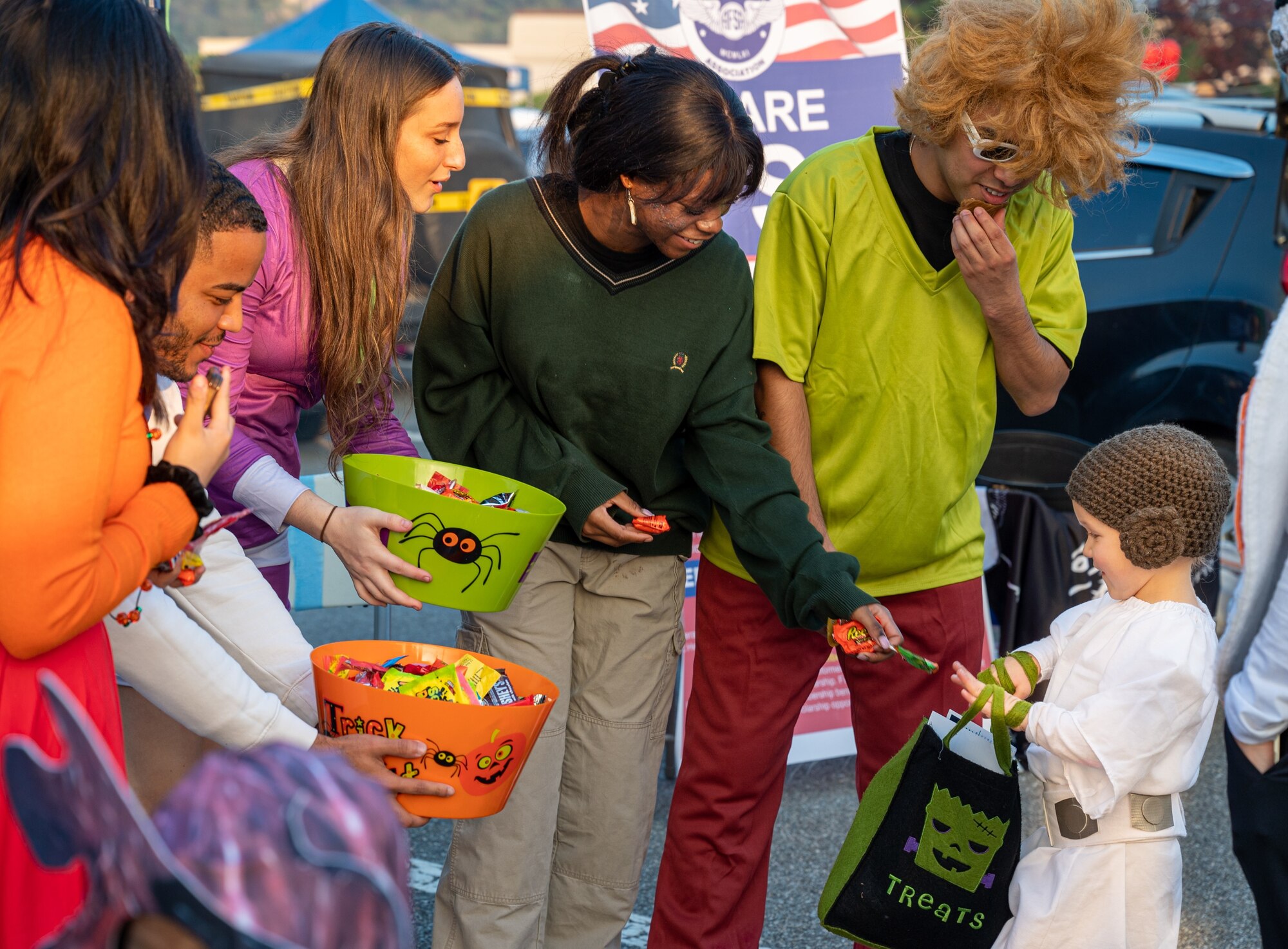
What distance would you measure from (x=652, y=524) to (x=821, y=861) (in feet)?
5.22

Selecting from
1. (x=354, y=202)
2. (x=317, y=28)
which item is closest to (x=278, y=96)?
(x=317, y=28)

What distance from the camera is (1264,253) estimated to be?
195 inches

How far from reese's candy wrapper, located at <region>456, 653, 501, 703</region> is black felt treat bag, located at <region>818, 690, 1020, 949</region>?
717 millimetres

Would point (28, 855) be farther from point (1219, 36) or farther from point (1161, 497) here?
point (1219, 36)

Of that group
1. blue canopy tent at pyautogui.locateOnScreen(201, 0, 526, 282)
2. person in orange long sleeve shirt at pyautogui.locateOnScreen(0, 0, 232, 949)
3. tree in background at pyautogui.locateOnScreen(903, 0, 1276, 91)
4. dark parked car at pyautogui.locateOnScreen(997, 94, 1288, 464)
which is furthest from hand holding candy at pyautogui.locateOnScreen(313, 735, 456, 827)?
tree in background at pyautogui.locateOnScreen(903, 0, 1276, 91)

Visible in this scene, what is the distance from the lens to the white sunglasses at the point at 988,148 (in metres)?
2.21

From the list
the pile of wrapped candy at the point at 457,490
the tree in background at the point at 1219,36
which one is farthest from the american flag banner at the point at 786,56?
the tree in background at the point at 1219,36

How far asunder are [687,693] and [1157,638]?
72.9 inches

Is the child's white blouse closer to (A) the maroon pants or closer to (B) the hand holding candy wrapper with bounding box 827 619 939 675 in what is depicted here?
(B) the hand holding candy wrapper with bounding box 827 619 939 675

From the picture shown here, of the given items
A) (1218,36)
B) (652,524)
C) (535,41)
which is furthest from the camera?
(535,41)

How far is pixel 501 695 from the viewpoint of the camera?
1938 millimetres

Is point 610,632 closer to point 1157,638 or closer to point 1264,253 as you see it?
point 1157,638

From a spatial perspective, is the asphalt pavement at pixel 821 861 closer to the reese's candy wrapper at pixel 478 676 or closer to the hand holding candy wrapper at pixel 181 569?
the reese's candy wrapper at pixel 478 676

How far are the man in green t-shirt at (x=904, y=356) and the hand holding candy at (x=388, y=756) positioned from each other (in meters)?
0.94
